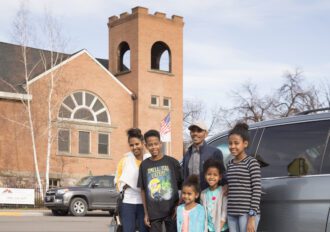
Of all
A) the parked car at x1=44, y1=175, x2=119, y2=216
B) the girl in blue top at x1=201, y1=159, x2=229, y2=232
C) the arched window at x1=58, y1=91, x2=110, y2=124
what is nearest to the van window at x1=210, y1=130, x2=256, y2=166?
the girl in blue top at x1=201, y1=159, x2=229, y2=232

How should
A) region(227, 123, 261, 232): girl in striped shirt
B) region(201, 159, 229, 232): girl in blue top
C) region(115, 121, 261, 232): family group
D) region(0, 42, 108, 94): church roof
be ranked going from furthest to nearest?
1. region(0, 42, 108, 94): church roof
2. region(201, 159, 229, 232): girl in blue top
3. region(115, 121, 261, 232): family group
4. region(227, 123, 261, 232): girl in striped shirt

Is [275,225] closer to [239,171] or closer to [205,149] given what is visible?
[239,171]

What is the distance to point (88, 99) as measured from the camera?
39.7m

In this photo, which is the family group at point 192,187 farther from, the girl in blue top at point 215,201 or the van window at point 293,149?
Result: the van window at point 293,149

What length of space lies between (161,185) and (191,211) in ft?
1.89

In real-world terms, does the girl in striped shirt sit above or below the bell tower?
below

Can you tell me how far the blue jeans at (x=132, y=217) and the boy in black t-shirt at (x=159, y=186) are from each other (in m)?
0.34

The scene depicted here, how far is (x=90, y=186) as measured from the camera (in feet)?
79.3

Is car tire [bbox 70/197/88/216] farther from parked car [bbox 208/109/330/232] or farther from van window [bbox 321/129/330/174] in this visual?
van window [bbox 321/129/330/174]

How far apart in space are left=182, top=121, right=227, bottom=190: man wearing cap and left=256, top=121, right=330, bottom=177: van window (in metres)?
0.50

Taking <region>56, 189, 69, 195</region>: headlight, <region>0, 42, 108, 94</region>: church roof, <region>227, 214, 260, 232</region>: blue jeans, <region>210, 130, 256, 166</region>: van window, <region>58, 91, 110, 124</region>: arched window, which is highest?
<region>0, 42, 108, 94</region>: church roof

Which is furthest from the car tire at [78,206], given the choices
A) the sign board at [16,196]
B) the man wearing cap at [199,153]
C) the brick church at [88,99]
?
the man wearing cap at [199,153]

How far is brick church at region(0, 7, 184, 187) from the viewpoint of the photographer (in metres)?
35.9

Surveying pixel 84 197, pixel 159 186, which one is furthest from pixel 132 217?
pixel 84 197
